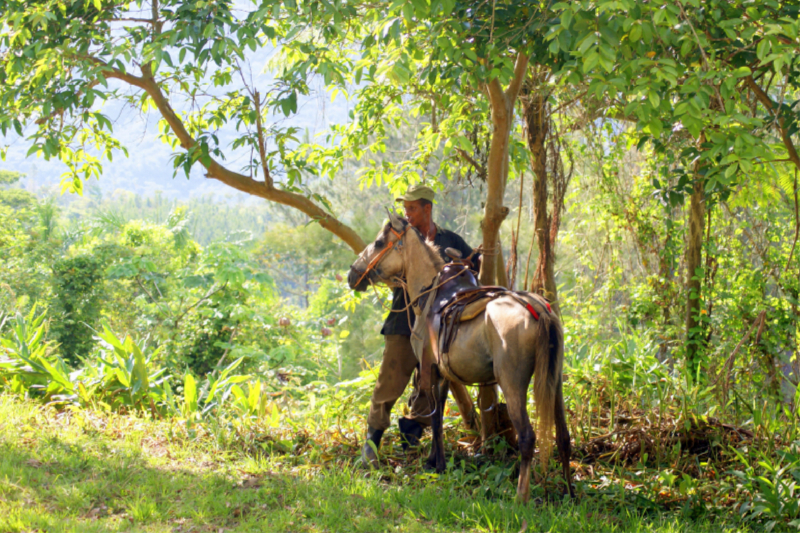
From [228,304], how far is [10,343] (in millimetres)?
4669

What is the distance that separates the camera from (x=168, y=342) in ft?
33.6

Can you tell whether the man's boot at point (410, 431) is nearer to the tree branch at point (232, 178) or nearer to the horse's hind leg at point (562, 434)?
the horse's hind leg at point (562, 434)

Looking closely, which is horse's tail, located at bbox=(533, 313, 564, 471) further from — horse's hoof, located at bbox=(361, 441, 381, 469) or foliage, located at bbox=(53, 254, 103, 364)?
foliage, located at bbox=(53, 254, 103, 364)

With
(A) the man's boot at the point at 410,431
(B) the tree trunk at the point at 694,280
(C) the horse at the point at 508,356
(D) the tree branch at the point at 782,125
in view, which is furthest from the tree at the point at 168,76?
(B) the tree trunk at the point at 694,280

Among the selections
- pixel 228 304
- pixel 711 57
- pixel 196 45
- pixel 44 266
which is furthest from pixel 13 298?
pixel 711 57

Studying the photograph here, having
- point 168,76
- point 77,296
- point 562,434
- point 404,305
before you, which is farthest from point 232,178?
point 77,296

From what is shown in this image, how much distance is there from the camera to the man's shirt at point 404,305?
4391 mm

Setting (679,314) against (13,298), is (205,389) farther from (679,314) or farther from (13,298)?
(13,298)

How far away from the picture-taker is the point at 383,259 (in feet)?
14.0

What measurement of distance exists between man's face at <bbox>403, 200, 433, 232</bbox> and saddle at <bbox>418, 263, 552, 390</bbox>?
0.58m

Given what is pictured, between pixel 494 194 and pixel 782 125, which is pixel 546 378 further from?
pixel 782 125

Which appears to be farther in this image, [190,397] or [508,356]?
[190,397]

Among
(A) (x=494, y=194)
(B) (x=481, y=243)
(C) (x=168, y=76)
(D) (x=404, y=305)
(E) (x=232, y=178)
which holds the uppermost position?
(C) (x=168, y=76)

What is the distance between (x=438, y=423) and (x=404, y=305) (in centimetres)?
94
